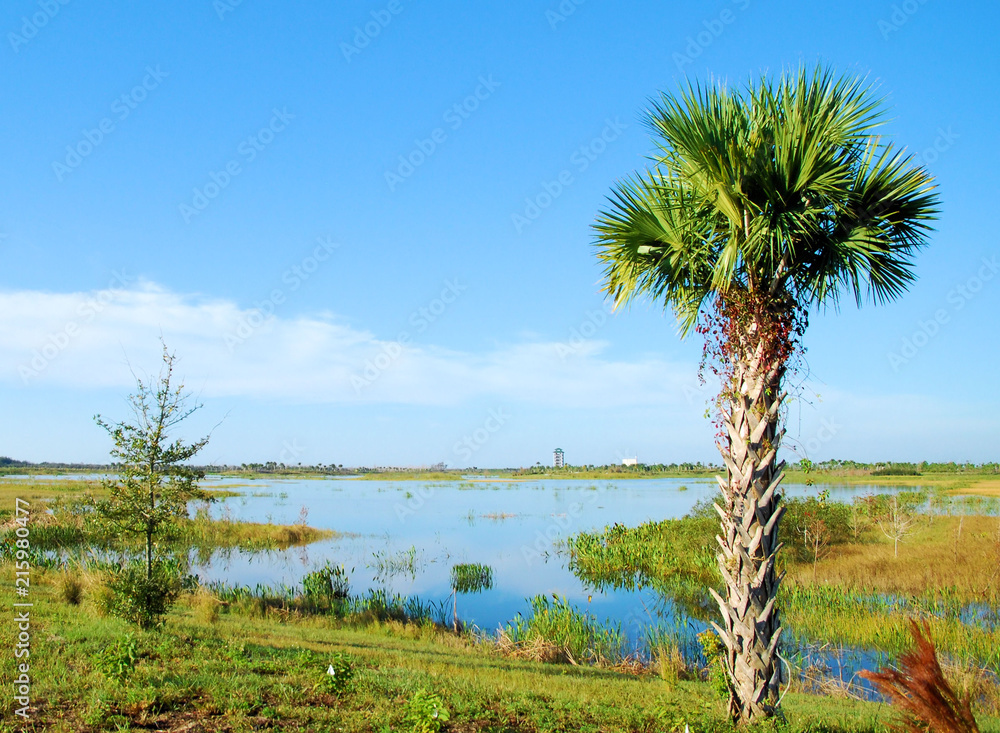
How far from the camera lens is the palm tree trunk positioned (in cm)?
693

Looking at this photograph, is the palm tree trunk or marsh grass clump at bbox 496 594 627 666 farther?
marsh grass clump at bbox 496 594 627 666

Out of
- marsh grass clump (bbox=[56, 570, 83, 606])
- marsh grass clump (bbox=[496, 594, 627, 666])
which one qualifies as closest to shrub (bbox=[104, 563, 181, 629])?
marsh grass clump (bbox=[56, 570, 83, 606])

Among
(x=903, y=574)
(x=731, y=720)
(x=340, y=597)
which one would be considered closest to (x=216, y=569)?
(x=340, y=597)

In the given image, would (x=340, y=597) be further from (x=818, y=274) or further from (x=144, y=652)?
(x=818, y=274)

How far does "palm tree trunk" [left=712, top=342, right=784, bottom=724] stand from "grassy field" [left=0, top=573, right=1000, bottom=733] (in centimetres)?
51

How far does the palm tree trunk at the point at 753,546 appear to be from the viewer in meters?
6.93

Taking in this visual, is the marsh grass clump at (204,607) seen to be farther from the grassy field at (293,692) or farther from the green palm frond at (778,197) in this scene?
the green palm frond at (778,197)

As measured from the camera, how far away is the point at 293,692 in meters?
7.16

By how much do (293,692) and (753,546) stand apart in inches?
209

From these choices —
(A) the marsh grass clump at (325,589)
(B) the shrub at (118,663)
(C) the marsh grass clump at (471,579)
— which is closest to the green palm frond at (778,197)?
(B) the shrub at (118,663)

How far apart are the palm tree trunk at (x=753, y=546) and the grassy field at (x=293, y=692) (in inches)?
20.0

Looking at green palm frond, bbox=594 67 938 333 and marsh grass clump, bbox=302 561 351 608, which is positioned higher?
green palm frond, bbox=594 67 938 333

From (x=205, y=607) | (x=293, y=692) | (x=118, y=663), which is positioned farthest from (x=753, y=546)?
(x=205, y=607)

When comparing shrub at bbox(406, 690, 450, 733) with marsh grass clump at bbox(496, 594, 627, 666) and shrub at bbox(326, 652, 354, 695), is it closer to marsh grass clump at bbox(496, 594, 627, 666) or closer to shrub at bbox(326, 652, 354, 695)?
shrub at bbox(326, 652, 354, 695)
